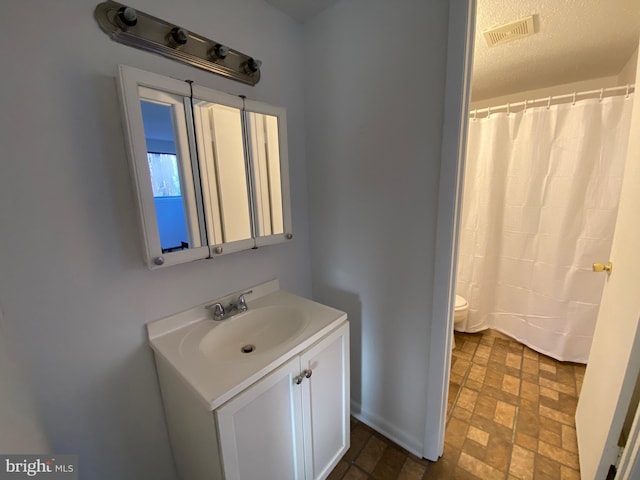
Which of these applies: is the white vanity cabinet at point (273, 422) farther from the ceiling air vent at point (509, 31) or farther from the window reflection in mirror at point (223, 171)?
the ceiling air vent at point (509, 31)

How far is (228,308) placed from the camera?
4.01ft

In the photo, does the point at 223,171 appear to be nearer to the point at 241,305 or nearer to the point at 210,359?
the point at 241,305

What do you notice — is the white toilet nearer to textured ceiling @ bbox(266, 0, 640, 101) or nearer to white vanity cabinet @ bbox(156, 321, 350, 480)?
white vanity cabinet @ bbox(156, 321, 350, 480)

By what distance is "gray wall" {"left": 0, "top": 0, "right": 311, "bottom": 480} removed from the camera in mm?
739

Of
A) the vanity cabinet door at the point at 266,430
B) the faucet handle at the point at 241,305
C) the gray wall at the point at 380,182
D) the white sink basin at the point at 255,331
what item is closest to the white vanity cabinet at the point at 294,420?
the vanity cabinet door at the point at 266,430

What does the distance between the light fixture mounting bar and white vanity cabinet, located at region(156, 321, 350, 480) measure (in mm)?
1118

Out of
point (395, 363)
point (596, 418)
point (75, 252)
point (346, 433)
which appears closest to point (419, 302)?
point (395, 363)

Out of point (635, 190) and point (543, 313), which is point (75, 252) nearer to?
point (635, 190)

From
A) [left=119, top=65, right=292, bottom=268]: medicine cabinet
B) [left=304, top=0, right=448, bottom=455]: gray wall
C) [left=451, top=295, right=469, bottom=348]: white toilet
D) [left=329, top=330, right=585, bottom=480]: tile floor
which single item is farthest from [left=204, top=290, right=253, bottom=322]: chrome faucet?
[left=451, top=295, right=469, bottom=348]: white toilet

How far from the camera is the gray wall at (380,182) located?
109 cm

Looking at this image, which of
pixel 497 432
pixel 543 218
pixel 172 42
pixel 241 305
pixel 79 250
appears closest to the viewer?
pixel 79 250

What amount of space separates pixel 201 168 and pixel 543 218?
2.37 metres

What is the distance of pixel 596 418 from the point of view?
1.16m

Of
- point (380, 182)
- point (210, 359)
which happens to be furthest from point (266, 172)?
point (210, 359)
